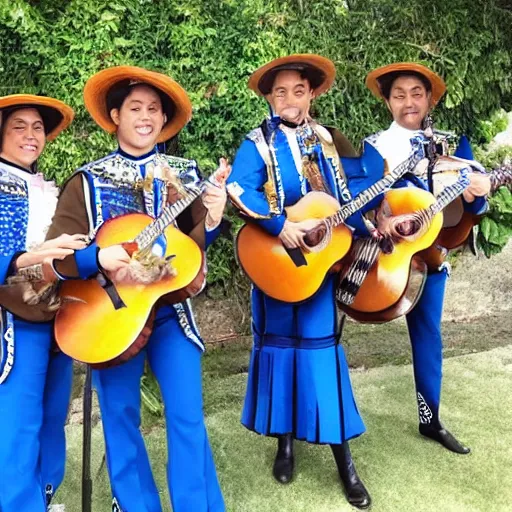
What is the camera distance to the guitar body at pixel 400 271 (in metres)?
2.45

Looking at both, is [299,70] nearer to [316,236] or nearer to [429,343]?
[316,236]

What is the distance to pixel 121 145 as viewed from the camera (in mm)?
2062

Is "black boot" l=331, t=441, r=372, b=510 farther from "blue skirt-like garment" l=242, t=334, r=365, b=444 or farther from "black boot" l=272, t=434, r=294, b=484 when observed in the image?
"black boot" l=272, t=434, r=294, b=484

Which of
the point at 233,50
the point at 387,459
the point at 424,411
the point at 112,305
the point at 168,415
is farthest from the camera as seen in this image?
the point at 233,50

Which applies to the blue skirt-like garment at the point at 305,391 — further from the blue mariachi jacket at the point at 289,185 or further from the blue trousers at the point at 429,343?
the blue trousers at the point at 429,343

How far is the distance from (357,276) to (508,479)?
1.12 m

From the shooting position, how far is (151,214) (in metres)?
A: 2.03

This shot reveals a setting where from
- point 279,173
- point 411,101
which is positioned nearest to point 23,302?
point 279,173

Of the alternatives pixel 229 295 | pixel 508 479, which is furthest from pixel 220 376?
pixel 508 479

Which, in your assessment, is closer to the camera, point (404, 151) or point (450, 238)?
point (404, 151)

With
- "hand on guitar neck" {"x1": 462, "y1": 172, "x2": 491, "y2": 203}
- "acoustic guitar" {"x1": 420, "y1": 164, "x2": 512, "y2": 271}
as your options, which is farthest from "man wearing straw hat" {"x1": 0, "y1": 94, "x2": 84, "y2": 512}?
"hand on guitar neck" {"x1": 462, "y1": 172, "x2": 491, "y2": 203}

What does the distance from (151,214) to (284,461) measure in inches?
54.0

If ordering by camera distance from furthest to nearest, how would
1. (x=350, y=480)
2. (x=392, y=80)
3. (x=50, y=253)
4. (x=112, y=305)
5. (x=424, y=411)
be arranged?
1. (x=424, y=411)
2. (x=392, y=80)
3. (x=350, y=480)
4. (x=112, y=305)
5. (x=50, y=253)

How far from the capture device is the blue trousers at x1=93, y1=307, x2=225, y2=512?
205 cm
